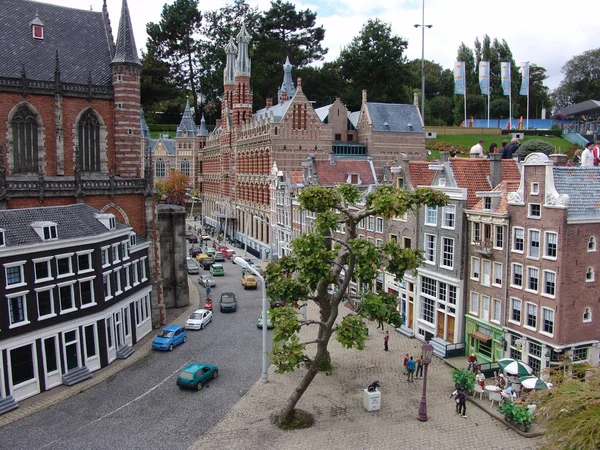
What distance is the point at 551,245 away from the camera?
93.8ft

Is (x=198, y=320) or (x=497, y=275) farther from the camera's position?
(x=198, y=320)

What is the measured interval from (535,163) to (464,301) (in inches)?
392

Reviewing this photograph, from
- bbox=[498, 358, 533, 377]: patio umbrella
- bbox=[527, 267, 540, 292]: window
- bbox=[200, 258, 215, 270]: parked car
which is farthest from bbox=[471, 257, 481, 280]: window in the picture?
bbox=[200, 258, 215, 270]: parked car

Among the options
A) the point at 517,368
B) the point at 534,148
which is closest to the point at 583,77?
the point at 534,148

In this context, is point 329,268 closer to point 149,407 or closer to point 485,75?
point 149,407

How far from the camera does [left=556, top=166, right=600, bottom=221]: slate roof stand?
2841cm

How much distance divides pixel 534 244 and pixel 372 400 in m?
12.2

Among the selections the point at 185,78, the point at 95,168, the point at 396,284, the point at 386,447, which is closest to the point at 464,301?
the point at 396,284

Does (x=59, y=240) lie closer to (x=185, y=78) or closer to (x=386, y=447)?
(x=386, y=447)

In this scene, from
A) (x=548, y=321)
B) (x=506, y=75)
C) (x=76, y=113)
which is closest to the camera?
(x=548, y=321)

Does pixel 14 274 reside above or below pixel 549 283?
above

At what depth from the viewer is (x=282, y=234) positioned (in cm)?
6612

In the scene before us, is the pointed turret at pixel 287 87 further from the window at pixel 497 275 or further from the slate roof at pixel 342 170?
the window at pixel 497 275

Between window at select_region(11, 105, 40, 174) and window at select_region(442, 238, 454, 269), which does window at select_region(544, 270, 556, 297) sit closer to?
window at select_region(442, 238, 454, 269)
